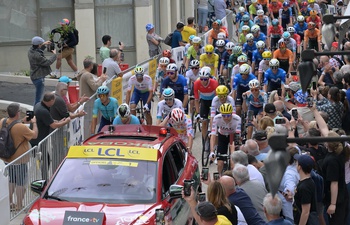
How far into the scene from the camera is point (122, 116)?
15.0m

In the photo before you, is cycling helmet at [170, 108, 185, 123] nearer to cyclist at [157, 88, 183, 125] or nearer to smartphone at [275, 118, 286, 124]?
cyclist at [157, 88, 183, 125]

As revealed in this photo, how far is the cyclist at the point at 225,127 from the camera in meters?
15.6

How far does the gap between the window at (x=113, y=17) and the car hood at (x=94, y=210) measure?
20820 mm

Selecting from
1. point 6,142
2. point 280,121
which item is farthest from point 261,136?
point 6,142

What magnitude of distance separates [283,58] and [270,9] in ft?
35.5

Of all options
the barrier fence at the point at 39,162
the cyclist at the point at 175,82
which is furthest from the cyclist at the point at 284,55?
the barrier fence at the point at 39,162

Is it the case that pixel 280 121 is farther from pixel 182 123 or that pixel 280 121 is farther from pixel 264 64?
pixel 264 64

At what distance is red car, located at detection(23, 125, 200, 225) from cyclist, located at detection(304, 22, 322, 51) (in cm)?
1705

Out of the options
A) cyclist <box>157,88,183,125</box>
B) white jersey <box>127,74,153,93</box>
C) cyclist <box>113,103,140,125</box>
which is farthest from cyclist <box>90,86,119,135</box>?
white jersey <box>127,74,153,93</box>

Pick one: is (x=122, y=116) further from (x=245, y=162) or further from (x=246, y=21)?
(x=246, y=21)

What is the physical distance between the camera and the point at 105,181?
35.7 feet

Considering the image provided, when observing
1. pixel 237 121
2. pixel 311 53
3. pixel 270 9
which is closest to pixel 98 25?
pixel 270 9

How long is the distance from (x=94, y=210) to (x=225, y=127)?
19.9 feet

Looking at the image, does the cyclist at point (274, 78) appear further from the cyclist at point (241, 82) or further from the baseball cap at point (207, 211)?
the baseball cap at point (207, 211)
